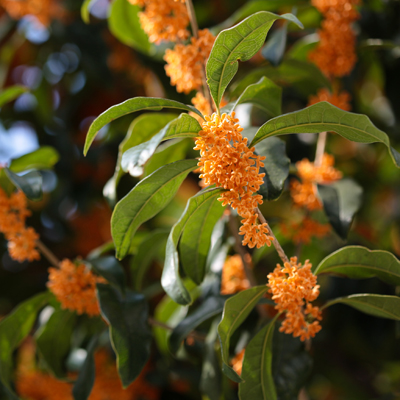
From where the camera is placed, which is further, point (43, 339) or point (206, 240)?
point (43, 339)

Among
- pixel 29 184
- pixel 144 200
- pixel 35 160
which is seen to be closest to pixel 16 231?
pixel 29 184

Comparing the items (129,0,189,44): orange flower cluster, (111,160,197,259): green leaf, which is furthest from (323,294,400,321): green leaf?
(129,0,189,44): orange flower cluster

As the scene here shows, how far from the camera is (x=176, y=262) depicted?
743 millimetres

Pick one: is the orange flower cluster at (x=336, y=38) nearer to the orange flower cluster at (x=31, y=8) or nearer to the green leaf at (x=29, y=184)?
the green leaf at (x=29, y=184)

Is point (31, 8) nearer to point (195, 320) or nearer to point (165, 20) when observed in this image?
point (165, 20)

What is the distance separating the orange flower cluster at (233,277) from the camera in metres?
1.13

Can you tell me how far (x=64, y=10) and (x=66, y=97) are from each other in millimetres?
401

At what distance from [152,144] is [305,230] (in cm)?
56

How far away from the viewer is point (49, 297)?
3.50 ft

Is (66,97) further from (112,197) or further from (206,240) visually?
(206,240)

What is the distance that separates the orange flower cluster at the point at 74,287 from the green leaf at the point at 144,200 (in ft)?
0.71

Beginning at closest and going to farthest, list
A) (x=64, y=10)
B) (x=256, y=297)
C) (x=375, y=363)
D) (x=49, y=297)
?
(x=256, y=297)
(x=49, y=297)
(x=375, y=363)
(x=64, y=10)

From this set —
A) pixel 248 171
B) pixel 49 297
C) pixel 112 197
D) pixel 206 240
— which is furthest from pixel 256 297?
pixel 49 297

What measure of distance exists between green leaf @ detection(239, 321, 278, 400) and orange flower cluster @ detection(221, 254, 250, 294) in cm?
25
